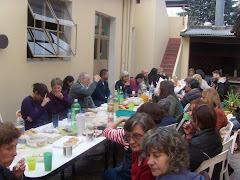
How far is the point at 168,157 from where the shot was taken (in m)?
1.79

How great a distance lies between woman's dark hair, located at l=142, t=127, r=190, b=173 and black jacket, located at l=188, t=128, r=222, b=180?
2.46ft

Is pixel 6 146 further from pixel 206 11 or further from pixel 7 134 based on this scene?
pixel 206 11

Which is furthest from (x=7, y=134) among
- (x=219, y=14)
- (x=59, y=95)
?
(x=219, y=14)

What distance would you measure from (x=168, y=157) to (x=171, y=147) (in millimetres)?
66

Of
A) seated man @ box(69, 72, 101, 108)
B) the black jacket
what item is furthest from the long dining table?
seated man @ box(69, 72, 101, 108)

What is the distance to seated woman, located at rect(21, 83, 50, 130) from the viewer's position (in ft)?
13.4

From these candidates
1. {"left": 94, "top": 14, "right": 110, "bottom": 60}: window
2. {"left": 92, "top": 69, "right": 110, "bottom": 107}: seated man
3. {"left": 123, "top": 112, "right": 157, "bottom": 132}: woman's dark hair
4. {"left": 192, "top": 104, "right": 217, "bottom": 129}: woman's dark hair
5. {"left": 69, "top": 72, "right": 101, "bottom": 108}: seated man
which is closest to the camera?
{"left": 123, "top": 112, "right": 157, "bottom": 132}: woman's dark hair

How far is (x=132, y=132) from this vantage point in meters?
2.31

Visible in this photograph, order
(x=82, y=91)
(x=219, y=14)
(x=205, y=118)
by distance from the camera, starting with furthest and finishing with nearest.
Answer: (x=219, y=14), (x=82, y=91), (x=205, y=118)

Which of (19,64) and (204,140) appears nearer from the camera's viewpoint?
(204,140)

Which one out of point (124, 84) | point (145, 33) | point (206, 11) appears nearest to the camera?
point (124, 84)

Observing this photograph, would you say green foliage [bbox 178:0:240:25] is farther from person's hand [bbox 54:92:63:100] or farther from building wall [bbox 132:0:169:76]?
person's hand [bbox 54:92:63:100]

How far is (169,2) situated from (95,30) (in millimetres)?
14323

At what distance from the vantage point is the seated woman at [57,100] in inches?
180
